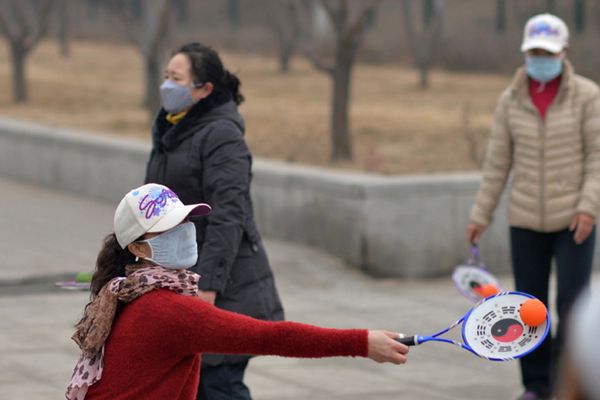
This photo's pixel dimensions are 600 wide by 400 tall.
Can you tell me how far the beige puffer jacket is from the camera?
22.5 ft

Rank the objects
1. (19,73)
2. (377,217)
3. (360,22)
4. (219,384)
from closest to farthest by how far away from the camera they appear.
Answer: (219,384)
(377,217)
(360,22)
(19,73)

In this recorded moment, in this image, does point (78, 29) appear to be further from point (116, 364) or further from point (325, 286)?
point (116, 364)

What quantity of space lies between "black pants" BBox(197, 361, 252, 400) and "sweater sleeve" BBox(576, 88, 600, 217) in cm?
234

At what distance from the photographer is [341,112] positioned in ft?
51.6

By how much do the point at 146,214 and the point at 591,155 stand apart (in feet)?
12.1

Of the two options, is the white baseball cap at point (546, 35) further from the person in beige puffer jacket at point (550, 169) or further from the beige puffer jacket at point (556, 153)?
the beige puffer jacket at point (556, 153)

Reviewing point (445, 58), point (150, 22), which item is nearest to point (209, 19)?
point (445, 58)

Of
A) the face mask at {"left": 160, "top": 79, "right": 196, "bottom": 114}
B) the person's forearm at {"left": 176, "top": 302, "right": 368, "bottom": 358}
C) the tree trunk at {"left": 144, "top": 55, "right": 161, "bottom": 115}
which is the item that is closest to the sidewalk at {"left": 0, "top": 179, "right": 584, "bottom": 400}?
the face mask at {"left": 160, "top": 79, "right": 196, "bottom": 114}

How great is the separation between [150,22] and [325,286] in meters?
9.65

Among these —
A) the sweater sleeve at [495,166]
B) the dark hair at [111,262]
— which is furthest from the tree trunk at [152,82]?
the dark hair at [111,262]

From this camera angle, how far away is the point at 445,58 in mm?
36656

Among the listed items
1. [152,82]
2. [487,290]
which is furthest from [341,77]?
[487,290]

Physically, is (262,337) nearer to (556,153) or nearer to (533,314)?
(533,314)

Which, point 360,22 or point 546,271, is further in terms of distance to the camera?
point 360,22
